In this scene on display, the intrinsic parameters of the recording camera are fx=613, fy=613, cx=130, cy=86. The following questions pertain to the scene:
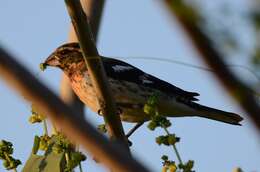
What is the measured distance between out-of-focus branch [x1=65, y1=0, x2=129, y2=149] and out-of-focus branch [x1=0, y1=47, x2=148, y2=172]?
5.39 ft

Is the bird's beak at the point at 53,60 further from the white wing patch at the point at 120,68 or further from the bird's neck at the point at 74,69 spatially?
the white wing patch at the point at 120,68

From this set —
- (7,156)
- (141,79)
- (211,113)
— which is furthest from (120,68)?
(7,156)

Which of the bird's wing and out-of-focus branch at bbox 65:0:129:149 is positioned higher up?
the bird's wing

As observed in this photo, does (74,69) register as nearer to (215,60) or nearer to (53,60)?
(53,60)

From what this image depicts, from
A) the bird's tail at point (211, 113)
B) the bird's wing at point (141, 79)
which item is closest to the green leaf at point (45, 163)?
the bird's wing at point (141, 79)

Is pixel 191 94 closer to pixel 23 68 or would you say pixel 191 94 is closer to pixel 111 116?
pixel 111 116

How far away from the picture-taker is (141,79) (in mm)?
6434

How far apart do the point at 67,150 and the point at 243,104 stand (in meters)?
2.06

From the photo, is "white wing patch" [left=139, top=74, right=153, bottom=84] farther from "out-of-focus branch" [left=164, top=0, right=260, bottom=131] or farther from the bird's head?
"out-of-focus branch" [left=164, top=0, right=260, bottom=131]

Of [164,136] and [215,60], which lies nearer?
[215,60]

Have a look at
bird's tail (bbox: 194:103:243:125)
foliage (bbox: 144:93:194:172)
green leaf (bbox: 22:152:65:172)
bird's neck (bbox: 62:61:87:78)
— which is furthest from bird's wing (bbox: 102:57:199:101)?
foliage (bbox: 144:93:194:172)

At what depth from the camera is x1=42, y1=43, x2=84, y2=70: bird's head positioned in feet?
21.9

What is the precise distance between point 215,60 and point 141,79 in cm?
566

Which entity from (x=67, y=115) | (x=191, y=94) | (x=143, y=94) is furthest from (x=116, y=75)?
(x=67, y=115)
